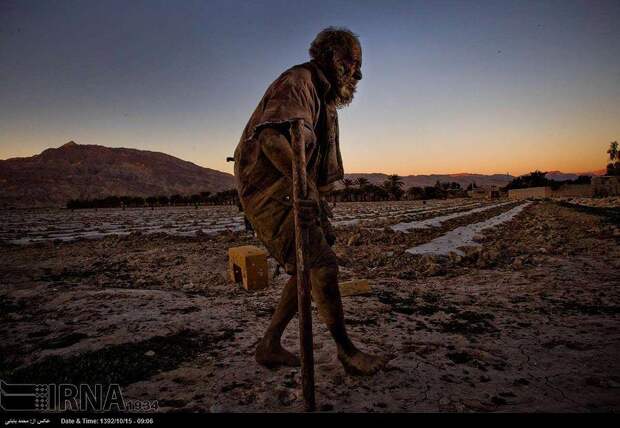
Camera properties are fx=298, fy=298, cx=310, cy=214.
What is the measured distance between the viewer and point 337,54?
5.45 ft

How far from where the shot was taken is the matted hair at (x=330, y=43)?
1.67 m

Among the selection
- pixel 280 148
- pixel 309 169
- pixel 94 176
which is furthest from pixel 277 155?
pixel 94 176

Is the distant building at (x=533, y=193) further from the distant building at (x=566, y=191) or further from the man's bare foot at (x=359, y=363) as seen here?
the man's bare foot at (x=359, y=363)

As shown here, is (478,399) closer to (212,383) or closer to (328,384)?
(328,384)

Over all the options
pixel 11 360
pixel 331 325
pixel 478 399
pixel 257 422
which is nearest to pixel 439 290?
pixel 478 399

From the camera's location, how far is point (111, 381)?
5.19ft

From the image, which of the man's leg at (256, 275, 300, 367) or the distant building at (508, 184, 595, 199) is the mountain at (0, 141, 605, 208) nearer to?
the distant building at (508, 184, 595, 199)

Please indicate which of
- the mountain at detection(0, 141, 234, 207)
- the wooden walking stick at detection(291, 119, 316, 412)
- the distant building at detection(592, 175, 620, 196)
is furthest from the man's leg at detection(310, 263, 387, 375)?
the mountain at detection(0, 141, 234, 207)

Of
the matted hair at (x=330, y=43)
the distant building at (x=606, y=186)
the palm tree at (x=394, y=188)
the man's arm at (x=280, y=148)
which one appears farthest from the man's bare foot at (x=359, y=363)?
the distant building at (x=606, y=186)

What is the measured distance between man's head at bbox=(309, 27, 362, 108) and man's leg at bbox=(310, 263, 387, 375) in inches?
40.9

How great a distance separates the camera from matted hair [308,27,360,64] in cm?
167

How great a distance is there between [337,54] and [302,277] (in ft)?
4.06

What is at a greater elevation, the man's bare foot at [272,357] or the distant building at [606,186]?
the distant building at [606,186]

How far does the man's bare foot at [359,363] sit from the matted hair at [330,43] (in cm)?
164
